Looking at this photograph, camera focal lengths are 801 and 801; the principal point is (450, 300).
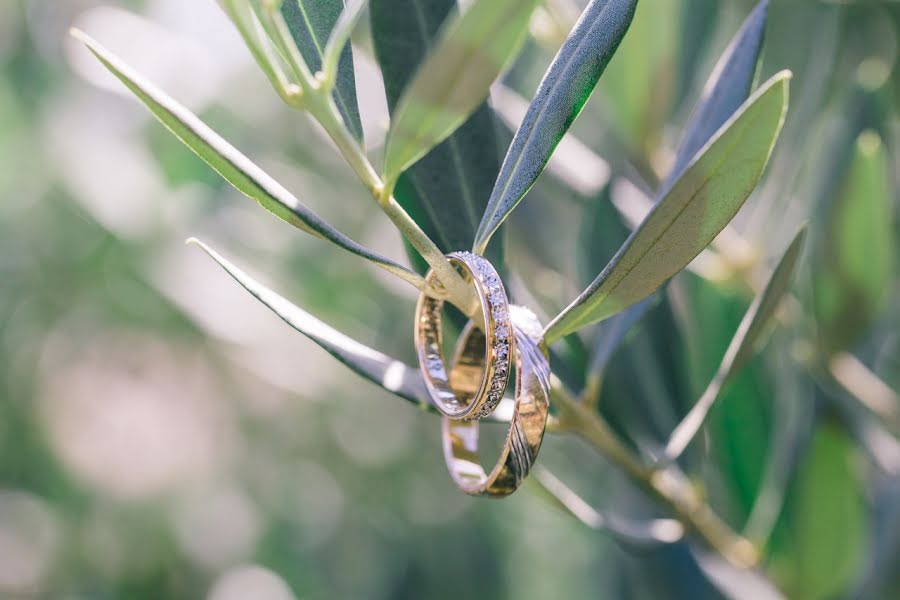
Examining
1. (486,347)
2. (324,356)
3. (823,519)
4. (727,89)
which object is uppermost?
(727,89)

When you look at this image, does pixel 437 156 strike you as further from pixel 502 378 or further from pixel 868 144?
pixel 868 144

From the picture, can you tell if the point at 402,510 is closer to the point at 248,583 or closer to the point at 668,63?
the point at 248,583

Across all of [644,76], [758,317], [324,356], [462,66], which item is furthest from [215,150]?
[324,356]

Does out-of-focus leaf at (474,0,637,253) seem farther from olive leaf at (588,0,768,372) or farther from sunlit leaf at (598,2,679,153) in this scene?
sunlit leaf at (598,2,679,153)

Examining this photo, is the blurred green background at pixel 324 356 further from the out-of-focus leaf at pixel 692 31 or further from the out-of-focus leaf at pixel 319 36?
the out-of-focus leaf at pixel 319 36

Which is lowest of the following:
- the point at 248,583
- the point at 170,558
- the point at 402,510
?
the point at 170,558

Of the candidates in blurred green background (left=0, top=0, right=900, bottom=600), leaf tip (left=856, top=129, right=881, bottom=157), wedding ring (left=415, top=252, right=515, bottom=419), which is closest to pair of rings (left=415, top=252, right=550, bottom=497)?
wedding ring (left=415, top=252, right=515, bottom=419)

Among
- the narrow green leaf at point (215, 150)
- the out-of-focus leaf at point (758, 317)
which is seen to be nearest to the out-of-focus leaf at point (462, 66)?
the narrow green leaf at point (215, 150)

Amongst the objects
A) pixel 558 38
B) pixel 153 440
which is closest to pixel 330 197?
pixel 558 38
